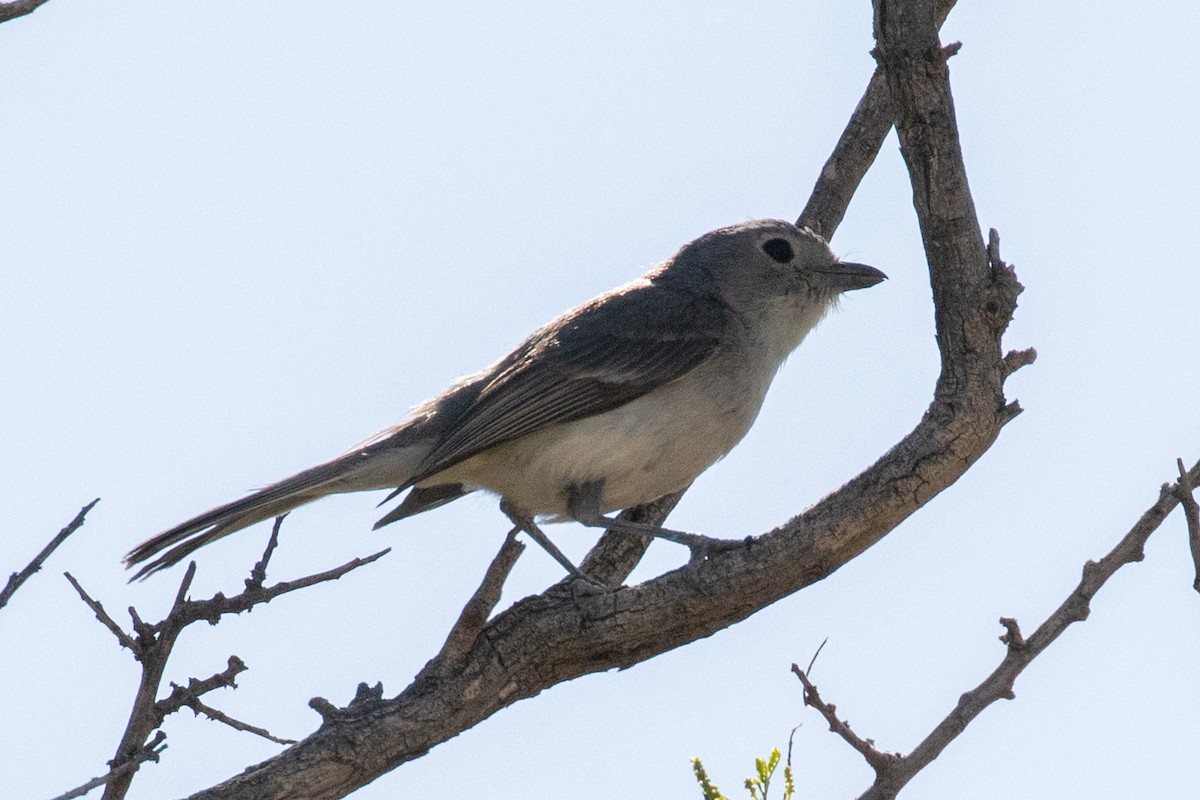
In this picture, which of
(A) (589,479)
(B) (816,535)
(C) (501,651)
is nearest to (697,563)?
(B) (816,535)

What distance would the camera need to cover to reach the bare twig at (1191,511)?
4186 mm

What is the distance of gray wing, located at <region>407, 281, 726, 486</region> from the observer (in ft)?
25.6

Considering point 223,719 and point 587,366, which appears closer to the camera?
point 223,719

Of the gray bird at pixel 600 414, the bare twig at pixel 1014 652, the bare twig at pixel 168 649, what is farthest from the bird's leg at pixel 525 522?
the bare twig at pixel 1014 652

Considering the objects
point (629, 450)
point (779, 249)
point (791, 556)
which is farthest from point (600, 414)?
point (791, 556)

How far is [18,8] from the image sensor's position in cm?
387

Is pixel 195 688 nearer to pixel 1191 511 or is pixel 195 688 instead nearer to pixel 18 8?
pixel 18 8

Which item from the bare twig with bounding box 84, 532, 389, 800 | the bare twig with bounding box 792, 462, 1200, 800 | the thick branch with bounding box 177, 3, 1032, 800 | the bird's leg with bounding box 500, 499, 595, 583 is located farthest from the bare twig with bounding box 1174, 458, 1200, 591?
the bird's leg with bounding box 500, 499, 595, 583

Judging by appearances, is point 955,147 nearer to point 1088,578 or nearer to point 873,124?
point 1088,578

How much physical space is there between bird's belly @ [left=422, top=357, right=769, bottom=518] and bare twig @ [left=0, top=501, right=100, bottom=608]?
3.54m

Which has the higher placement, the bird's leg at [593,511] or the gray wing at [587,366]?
the gray wing at [587,366]

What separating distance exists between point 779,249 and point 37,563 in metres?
5.45

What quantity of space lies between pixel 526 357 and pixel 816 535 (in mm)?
2984

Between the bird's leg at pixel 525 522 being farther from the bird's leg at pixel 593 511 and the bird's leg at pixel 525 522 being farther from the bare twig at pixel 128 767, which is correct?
the bare twig at pixel 128 767
